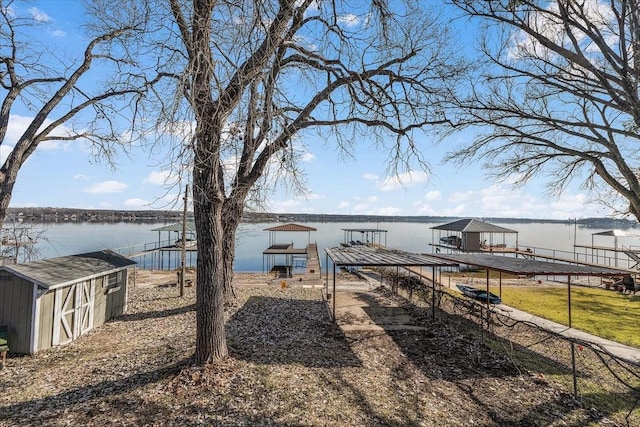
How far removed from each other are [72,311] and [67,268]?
126 cm

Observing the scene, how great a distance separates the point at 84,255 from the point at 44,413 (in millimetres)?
7521

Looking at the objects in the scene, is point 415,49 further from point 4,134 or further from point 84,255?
point 84,255

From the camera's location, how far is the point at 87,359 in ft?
23.3

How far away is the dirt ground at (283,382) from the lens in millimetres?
4832

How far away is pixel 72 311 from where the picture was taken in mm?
8781

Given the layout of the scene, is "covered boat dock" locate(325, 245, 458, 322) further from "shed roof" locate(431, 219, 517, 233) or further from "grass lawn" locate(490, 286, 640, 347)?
"shed roof" locate(431, 219, 517, 233)

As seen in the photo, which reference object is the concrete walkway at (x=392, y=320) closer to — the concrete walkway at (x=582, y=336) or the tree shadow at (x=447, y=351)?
the concrete walkway at (x=582, y=336)

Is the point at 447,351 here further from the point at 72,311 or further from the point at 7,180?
the point at 7,180

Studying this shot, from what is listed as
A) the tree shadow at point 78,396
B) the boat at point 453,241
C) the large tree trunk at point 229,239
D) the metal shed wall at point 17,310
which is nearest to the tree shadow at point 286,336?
the large tree trunk at point 229,239

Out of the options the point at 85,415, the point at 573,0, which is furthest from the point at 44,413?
the point at 573,0

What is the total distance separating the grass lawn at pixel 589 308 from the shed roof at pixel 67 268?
15772mm

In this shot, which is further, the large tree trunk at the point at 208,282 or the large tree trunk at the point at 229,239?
the large tree trunk at the point at 229,239

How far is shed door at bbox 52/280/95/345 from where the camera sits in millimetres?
8312

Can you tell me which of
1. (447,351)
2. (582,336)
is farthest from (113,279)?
(582,336)
